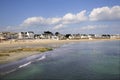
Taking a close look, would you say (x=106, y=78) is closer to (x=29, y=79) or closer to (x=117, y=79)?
(x=117, y=79)

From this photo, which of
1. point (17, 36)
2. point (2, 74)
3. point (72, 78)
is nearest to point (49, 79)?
point (72, 78)

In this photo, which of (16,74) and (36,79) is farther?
(16,74)

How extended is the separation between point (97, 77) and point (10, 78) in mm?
9892

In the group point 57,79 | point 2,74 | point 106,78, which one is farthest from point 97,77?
point 2,74

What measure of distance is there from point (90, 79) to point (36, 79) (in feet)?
19.4

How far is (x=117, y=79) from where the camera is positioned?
2277 centimetres

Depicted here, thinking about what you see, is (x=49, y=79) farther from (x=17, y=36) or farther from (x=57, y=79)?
(x=17, y=36)

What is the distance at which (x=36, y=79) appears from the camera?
76.1 ft

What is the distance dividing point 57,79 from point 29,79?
311cm

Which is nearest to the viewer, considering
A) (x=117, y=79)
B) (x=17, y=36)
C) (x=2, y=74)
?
(x=117, y=79)

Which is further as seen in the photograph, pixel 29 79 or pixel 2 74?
pixel 2 74

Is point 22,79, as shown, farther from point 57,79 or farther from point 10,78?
point 57,79

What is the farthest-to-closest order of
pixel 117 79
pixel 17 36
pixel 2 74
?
pixel 17 36, pixel 2 74, pixel 117 79

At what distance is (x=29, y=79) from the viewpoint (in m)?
23.3
